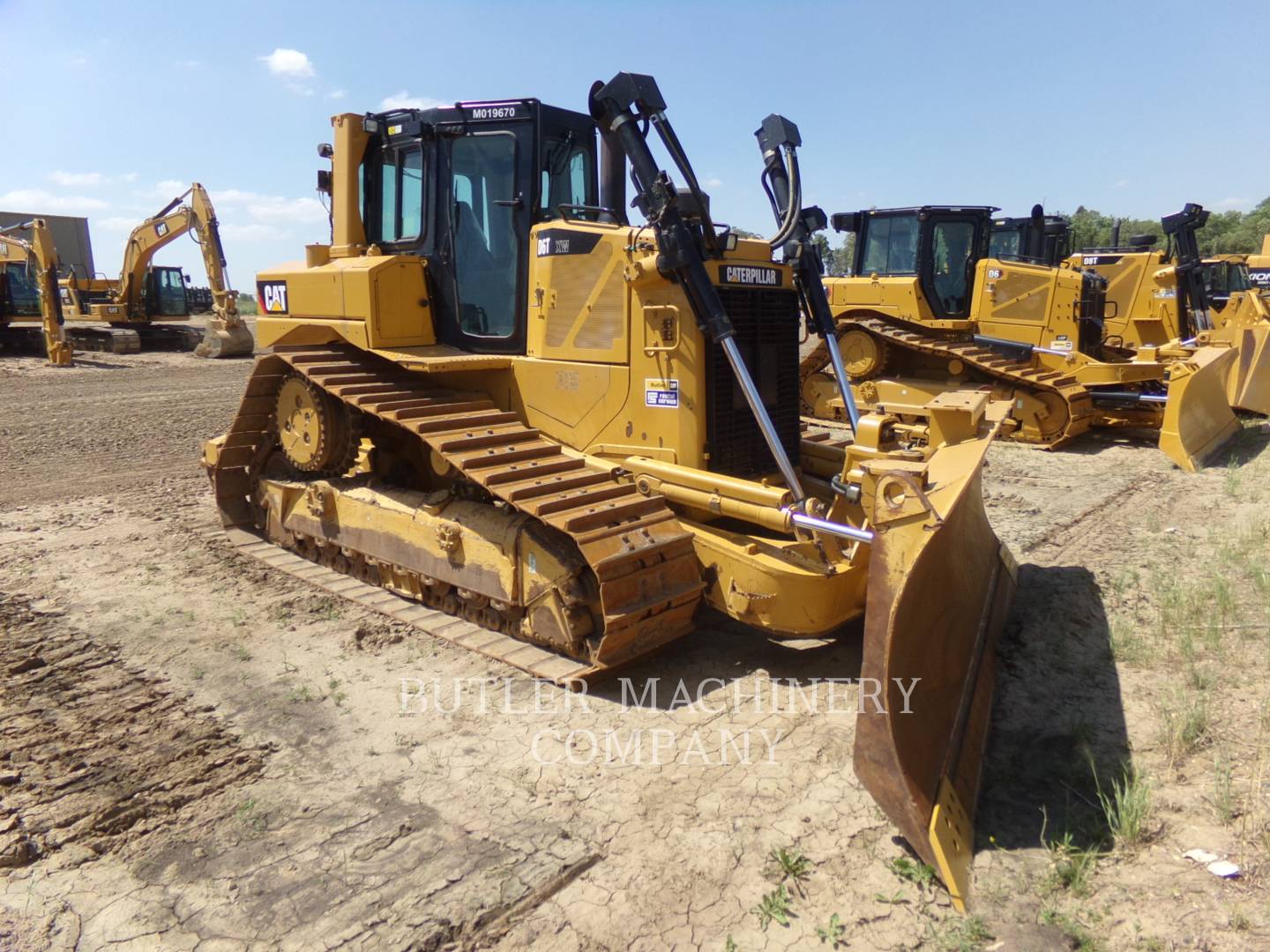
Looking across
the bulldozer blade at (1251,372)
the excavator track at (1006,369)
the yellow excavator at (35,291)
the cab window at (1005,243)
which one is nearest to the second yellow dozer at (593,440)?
the excavator track at (1006,369)

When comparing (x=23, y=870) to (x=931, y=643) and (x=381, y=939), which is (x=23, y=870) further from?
(x=931, y=643)

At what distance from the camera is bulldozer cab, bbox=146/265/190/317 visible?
2572 cm

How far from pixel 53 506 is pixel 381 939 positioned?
7044 millimetres

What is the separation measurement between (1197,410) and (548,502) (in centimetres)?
859

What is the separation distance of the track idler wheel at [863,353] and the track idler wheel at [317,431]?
801 cm

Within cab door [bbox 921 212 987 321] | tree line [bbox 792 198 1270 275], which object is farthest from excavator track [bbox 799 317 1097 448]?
tree line [bbox 792 198 1270 275]

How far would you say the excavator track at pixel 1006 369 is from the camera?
10.9 m

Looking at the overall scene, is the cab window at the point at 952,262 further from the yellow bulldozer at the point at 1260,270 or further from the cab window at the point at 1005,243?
the yellow bulldozer at the point at 1260,270

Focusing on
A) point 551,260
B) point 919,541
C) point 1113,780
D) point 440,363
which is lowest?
point 1113,780

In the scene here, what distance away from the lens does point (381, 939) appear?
9.02 feet

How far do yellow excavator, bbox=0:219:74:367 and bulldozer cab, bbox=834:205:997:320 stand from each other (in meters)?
18.5

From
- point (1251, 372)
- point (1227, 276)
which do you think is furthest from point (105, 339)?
point (1227, 276)

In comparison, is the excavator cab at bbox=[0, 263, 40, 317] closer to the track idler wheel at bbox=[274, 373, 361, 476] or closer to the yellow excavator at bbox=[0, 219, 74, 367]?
the yellow excavator at bbox=[0, 219, 74, 367]

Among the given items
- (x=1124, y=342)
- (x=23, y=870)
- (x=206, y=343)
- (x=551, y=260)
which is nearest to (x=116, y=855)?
(x=23, y=870)
